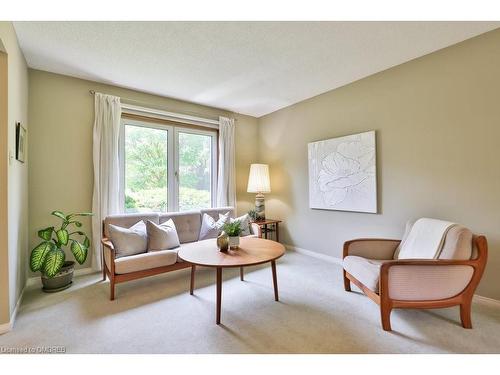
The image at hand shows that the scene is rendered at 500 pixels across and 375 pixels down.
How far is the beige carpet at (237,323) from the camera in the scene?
5.51 ft

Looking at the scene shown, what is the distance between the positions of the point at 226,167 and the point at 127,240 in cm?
207

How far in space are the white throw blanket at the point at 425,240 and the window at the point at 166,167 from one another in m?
2.99

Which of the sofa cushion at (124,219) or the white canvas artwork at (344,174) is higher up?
the white canvas artwork at (344,174)

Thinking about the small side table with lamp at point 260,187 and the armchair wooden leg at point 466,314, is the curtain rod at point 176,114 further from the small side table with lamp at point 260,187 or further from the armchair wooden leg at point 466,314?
the armchair wooden leg at point 466,314

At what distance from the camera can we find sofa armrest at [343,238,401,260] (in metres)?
2.54

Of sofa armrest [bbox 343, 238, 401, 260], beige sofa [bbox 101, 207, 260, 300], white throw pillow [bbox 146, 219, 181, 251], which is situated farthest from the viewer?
white throw pillow [bbox 146, 219, 181, 251]

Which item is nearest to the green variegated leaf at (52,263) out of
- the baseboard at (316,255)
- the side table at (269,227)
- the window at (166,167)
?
the window at (166,167)

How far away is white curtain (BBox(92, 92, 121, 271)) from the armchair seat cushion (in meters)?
2.96

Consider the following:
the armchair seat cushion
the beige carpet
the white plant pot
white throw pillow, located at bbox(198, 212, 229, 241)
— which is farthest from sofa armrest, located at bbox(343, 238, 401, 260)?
white throw pillow, located at bbox(198, 212, 229, 241)

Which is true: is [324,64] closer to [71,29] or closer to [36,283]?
[71,29]

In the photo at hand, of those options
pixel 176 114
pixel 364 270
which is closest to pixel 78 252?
pixel 176 114

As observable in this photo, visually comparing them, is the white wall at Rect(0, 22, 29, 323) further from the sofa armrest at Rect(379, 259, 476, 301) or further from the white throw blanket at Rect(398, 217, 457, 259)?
the white throw blanket at Rect(398, 217, 457, 259)

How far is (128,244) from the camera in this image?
2.71 m
